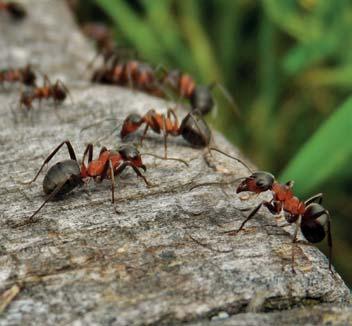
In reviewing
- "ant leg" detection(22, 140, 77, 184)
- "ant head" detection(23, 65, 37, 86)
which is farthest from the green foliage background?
"ant leg" detection(22, 140, 77, 184)

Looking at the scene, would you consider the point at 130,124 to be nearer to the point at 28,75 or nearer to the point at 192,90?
the point at 28,75

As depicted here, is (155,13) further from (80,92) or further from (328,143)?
(328,143)

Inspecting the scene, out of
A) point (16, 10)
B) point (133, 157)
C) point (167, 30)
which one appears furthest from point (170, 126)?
point (167, 30)

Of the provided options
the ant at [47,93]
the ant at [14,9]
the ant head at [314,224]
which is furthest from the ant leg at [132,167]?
the ant at [14,9]

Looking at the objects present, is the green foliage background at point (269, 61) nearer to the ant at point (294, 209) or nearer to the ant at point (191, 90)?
the ant at point (191, 90)

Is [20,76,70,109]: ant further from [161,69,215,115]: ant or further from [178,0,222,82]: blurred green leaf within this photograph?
[178,0,222,82]: blurred green leaf

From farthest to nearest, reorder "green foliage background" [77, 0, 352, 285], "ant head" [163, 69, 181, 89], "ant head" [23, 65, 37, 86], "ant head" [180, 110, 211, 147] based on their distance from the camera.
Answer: "green foliage background" [77, 0, 352, 285], "ant head" [163, 69, 181, 89], "ant head" [23, 65, 37, 86], "ant head" [180, 110, 211, 147]
